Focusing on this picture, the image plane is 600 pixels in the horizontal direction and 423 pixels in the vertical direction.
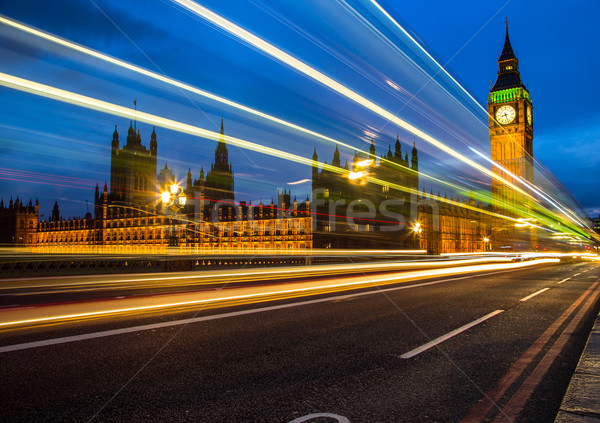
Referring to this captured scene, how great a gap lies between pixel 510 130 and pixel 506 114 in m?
5.07

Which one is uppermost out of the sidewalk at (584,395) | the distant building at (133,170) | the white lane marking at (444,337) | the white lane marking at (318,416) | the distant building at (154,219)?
the distant building at (133,170)

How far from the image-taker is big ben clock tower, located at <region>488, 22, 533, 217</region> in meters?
108

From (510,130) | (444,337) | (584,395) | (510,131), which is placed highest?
(510,130)

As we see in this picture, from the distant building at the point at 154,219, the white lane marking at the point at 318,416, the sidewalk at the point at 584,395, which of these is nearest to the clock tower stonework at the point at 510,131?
the distant building at the point at 154,219

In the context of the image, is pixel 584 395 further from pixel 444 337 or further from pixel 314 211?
pixel 314 211

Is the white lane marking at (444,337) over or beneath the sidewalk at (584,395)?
beneath

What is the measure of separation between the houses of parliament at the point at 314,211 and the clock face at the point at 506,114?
0.85ft

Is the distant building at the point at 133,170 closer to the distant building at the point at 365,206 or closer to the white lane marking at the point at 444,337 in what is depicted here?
the distant building at the point at 365,206

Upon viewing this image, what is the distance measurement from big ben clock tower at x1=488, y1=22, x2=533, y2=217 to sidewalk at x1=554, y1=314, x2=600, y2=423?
109282 millimetres

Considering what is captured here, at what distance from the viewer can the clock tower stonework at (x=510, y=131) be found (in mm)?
107625

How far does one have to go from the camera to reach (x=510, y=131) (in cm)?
10975

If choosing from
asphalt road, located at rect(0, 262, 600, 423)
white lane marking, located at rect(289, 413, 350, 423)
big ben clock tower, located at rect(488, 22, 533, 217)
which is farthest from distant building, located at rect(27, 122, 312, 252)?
white lane marking, located at rect(289, 413, 350, 423)

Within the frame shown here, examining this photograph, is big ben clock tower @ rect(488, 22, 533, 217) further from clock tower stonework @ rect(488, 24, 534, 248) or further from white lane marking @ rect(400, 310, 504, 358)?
white lane marking @ rect(400, 310, 504, 358)

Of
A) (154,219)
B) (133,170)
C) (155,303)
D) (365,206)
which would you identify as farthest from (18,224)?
(155,303)
